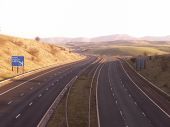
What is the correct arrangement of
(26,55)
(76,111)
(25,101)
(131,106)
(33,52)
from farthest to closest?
(33,52) → (26,55) → (131,106) → (25,101) → (76,111)

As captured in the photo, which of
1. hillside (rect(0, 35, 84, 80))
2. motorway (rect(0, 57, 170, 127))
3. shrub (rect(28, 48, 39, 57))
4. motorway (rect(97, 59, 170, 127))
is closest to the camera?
motorway (rect(0, 57, 170, 127))

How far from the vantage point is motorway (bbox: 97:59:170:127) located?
125ft

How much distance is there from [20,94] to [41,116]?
1525cm

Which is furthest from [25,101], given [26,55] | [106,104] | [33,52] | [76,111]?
[33,52]

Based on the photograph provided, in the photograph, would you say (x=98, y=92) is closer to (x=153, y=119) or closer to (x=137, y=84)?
(x=137, y=84)

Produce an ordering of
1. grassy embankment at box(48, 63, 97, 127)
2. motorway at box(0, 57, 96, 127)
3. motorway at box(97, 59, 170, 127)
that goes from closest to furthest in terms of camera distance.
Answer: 1. motorway at box(0, 57, 96, 127)
2. grassy embankment at box(48, 63, 97, 127)
3. motorway at box(97, 59, 170, 127)

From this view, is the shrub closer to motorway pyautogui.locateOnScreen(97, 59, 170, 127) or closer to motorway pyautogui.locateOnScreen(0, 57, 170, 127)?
motorway pyautogui.locateOnScreen(0, 57, 170, 127)

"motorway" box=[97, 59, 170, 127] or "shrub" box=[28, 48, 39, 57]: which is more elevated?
"shrub" box=[28, 48, 39, 57]

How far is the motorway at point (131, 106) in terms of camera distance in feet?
125

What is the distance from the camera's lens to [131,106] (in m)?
47.1

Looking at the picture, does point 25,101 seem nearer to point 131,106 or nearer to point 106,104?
point 106,104

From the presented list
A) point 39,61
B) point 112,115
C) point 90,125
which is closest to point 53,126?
point 90,125

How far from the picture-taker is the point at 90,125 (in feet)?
117

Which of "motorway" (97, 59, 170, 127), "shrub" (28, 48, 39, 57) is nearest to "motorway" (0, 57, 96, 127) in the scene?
"motorway" (97, 59, 170, 127)
